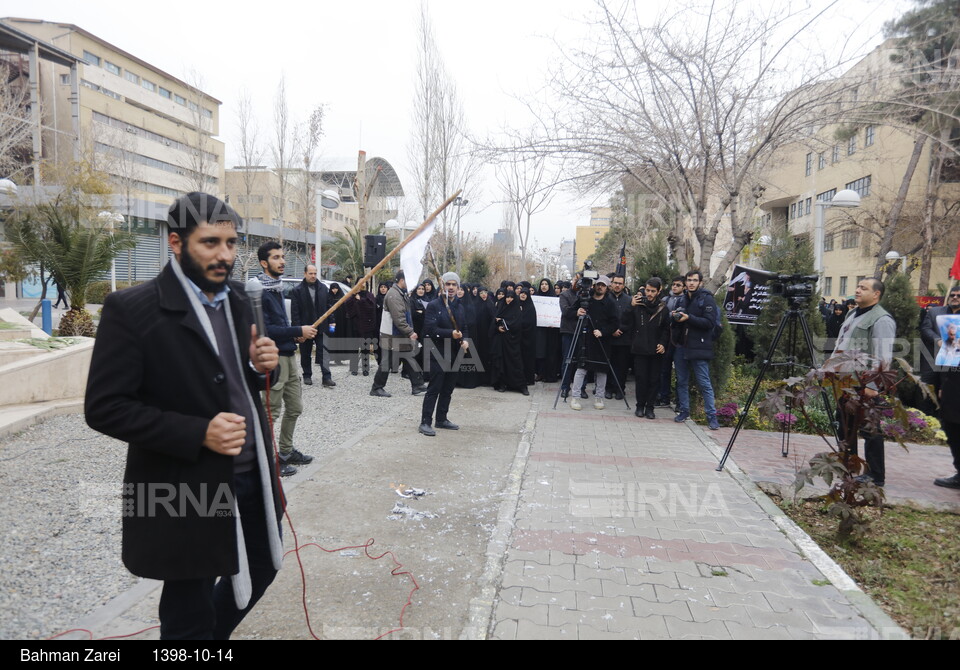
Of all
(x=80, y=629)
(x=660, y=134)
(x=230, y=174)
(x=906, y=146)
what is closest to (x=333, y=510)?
(x=80, y=629)

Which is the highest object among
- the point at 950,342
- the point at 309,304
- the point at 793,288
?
the point at 793,288

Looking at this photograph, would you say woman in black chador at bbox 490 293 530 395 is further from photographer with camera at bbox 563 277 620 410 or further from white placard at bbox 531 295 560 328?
photographer with camera at bbox 563 277 620 410

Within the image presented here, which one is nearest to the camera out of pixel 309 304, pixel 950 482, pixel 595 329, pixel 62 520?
pixel 62 520

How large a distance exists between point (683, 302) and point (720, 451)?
2.43m

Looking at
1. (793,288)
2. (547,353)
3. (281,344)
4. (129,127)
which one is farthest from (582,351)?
(129,127)

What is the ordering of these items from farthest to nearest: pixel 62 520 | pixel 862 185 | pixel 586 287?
pixel 862 185
pixel 586 287
pixel 62 520

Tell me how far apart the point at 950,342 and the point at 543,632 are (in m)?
5.31

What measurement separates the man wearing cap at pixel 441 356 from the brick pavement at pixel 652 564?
1.74m

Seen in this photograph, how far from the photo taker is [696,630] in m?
3.24

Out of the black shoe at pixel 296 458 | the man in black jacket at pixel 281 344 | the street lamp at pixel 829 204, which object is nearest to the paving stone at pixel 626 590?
the man in black jacket at pixel 281 344

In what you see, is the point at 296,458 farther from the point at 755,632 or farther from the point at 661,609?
the point at 755,632

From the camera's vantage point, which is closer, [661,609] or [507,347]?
[661,609]

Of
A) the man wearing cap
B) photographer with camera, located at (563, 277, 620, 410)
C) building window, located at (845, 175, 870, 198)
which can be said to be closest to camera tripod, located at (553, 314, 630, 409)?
photographer with camera, located at (563, 277, 620, 410)

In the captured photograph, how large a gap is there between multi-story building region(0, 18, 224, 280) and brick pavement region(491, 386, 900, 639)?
77.1 feet
